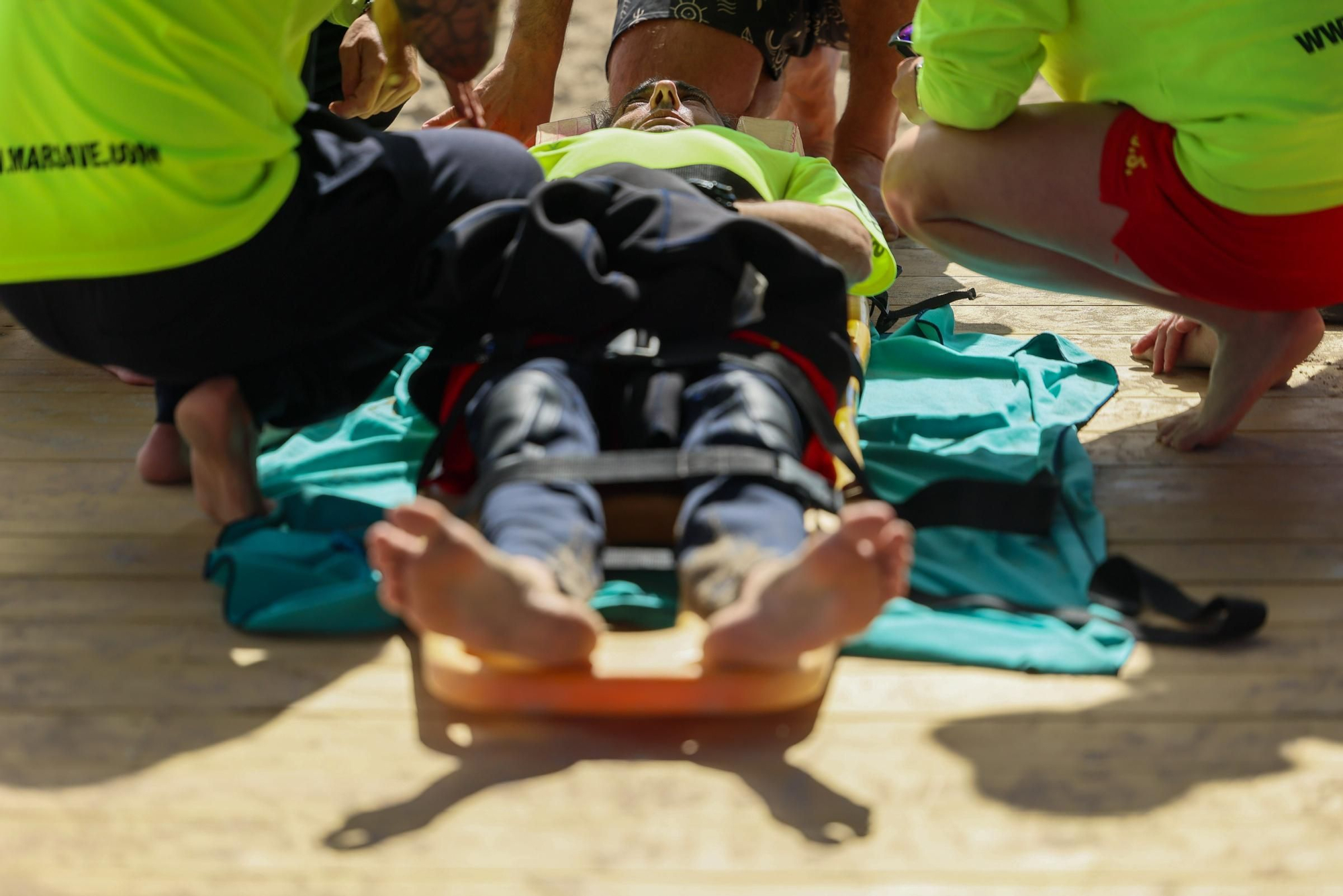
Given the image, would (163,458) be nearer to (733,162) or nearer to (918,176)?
(733,162)

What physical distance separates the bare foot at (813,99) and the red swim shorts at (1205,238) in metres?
1.88

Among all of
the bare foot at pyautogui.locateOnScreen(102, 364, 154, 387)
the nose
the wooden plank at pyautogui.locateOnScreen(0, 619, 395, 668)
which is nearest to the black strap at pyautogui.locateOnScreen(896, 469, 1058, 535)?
the wooden plank at pyautogui.locateOnScreen(0, 619, 395, 668)

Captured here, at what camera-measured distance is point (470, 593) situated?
1.05 meters

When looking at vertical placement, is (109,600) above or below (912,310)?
below

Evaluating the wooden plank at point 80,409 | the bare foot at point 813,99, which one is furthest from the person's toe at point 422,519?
the bare foot at point 813,99

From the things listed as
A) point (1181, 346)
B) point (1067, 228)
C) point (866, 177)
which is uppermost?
point (1067, 228)

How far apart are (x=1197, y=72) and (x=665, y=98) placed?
3.49 ft

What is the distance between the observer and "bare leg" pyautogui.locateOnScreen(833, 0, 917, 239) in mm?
3250

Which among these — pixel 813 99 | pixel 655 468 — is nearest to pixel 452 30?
pixel 655 468

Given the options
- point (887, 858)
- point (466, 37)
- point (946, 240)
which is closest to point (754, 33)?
point (946, 240)

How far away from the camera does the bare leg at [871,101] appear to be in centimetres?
325

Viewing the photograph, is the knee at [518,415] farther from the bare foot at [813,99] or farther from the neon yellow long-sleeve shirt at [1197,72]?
the bare foot at [813,99]

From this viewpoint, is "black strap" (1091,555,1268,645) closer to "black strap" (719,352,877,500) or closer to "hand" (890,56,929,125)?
"black strap" (719,352,877,500)

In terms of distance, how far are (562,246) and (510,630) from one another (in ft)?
1.95
